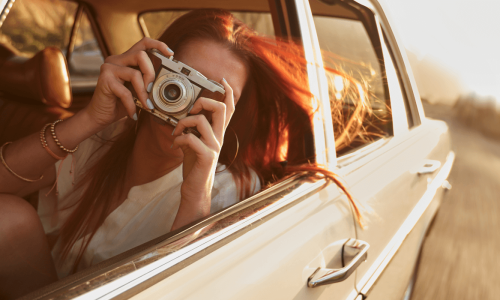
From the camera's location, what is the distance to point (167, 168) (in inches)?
56.0

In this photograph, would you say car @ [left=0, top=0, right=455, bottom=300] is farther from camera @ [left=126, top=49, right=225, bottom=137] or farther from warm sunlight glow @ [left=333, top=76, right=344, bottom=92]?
camera @ [left=126, top=49, right=225, bottom=137]

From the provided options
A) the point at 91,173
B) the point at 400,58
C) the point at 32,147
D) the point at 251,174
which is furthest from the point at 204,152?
the point at 400,58

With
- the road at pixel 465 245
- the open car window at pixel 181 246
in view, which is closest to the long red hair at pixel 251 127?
the open car window at pixel 181 246

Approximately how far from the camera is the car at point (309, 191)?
80 centimetres

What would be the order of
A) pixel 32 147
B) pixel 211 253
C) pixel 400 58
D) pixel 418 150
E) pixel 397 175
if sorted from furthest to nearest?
pixel 400 58 < pixel 418 150 < pixel 397 175 < pixel 32 147 < pixel 211 253

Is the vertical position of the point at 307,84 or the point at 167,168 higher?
the point at 307,84

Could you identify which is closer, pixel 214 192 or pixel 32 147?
pixel 32 147

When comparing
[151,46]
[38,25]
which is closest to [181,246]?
[151,46]

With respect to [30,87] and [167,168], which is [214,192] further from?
[30,87]

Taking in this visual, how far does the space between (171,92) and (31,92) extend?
1.08 meters

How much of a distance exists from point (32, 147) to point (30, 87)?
2.52ft

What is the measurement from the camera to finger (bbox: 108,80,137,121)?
0.22ft

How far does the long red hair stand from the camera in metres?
1.35

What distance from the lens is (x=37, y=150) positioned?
3.87 ft
